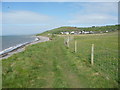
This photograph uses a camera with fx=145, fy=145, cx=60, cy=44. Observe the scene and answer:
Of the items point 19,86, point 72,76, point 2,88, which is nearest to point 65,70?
point 72,76

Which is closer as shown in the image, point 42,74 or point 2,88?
point 2,88

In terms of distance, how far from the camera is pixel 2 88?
7762 mm

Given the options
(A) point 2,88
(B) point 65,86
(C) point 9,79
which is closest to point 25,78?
(C) point 9,79

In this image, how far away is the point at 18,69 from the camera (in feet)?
35.9

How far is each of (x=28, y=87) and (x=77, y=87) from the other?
102 inches

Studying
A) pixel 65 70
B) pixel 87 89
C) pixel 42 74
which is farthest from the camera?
pixel 65 70

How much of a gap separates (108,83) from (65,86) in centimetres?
236

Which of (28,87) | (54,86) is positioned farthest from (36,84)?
(54,86)

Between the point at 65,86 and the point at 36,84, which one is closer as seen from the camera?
the point at 65,86

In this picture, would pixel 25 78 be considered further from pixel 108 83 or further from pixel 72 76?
pixel 108 83

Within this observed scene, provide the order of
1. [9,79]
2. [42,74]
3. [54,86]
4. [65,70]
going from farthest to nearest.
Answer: [65,70] < [42,74] < [9,79] < [54,86]

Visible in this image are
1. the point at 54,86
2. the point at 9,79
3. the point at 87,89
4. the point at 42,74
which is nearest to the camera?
the point at 87,89

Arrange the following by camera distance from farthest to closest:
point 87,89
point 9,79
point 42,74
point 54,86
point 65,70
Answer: point 65,70 → point 42,74 → point 9,79 → point 54,86 → point 87,89

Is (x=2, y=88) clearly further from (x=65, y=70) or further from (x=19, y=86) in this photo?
(x=65, y=70)
